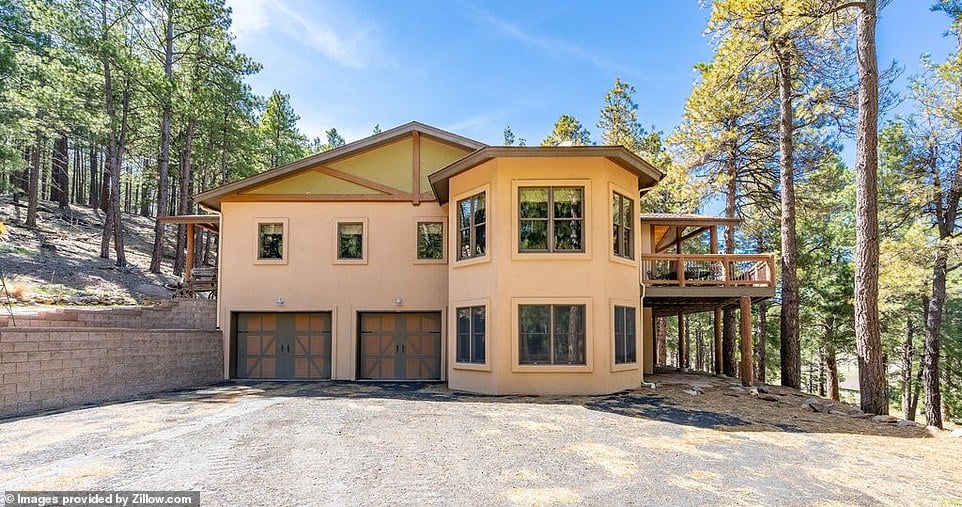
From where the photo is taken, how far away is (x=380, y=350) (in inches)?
535

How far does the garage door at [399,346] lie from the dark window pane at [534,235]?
392cm

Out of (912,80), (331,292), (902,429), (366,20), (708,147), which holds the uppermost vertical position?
(366,20)

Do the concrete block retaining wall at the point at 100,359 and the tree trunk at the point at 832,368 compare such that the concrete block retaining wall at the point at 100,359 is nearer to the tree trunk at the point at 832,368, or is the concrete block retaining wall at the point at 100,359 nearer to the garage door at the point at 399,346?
the garage door at the point at 399,346

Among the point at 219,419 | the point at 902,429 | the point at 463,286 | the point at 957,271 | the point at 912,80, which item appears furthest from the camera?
the point at 957,271

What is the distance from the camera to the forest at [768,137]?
12022mm

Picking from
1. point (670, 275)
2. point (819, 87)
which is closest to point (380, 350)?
point (670, 275)

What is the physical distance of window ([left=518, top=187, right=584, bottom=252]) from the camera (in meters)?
10.6

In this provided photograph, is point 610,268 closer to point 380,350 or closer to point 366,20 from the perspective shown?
point 380,350

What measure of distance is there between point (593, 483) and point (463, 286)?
6736mm

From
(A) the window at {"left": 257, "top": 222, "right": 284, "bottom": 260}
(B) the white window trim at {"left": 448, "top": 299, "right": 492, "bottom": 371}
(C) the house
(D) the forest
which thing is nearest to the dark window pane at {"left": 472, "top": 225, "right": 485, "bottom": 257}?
(C) the house

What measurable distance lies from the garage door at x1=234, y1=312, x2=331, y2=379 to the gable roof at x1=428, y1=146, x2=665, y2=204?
531 centimetres

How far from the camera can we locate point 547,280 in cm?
1044

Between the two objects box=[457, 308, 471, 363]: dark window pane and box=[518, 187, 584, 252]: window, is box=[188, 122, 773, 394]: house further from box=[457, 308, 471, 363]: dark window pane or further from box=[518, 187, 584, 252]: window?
box=[518, 187, 584, 252]: window

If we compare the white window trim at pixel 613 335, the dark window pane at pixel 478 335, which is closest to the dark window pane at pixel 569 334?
the white window trim at pixel 613 335
